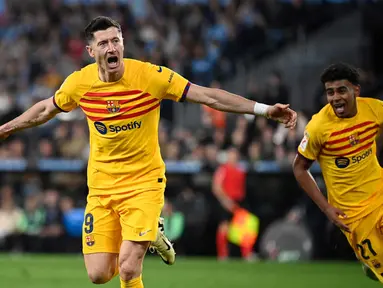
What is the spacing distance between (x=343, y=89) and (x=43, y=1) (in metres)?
15.5

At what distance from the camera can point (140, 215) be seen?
303 inches

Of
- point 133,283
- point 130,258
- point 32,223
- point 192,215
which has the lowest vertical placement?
point 32,223

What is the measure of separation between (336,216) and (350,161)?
507 millimetres

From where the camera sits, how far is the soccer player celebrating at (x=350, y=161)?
8141 millimetres

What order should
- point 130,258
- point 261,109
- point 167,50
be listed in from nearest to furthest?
1. point 261,109
2. point 130,258
3. point 167,50

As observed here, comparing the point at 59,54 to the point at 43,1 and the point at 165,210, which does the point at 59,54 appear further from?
the point at 165,210

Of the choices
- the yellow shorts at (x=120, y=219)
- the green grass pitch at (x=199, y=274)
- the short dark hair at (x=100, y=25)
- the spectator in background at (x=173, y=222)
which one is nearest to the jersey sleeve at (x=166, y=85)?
the short dark hair at (x=100, y=25)

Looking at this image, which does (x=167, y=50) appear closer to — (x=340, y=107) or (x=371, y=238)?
(x=340, y=107)

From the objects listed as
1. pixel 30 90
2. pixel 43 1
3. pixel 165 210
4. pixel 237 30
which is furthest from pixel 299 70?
pixel 43 1

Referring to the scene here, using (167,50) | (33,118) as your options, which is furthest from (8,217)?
(33,118)

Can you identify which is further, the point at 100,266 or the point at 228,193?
the point at 228,193

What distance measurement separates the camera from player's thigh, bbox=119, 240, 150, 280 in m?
7.50

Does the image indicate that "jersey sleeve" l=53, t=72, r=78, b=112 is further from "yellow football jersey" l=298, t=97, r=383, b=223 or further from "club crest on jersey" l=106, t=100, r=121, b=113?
"yellow football jersey" l=298, t=97, r=383, b=223

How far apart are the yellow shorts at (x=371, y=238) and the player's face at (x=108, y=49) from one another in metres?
2.56
